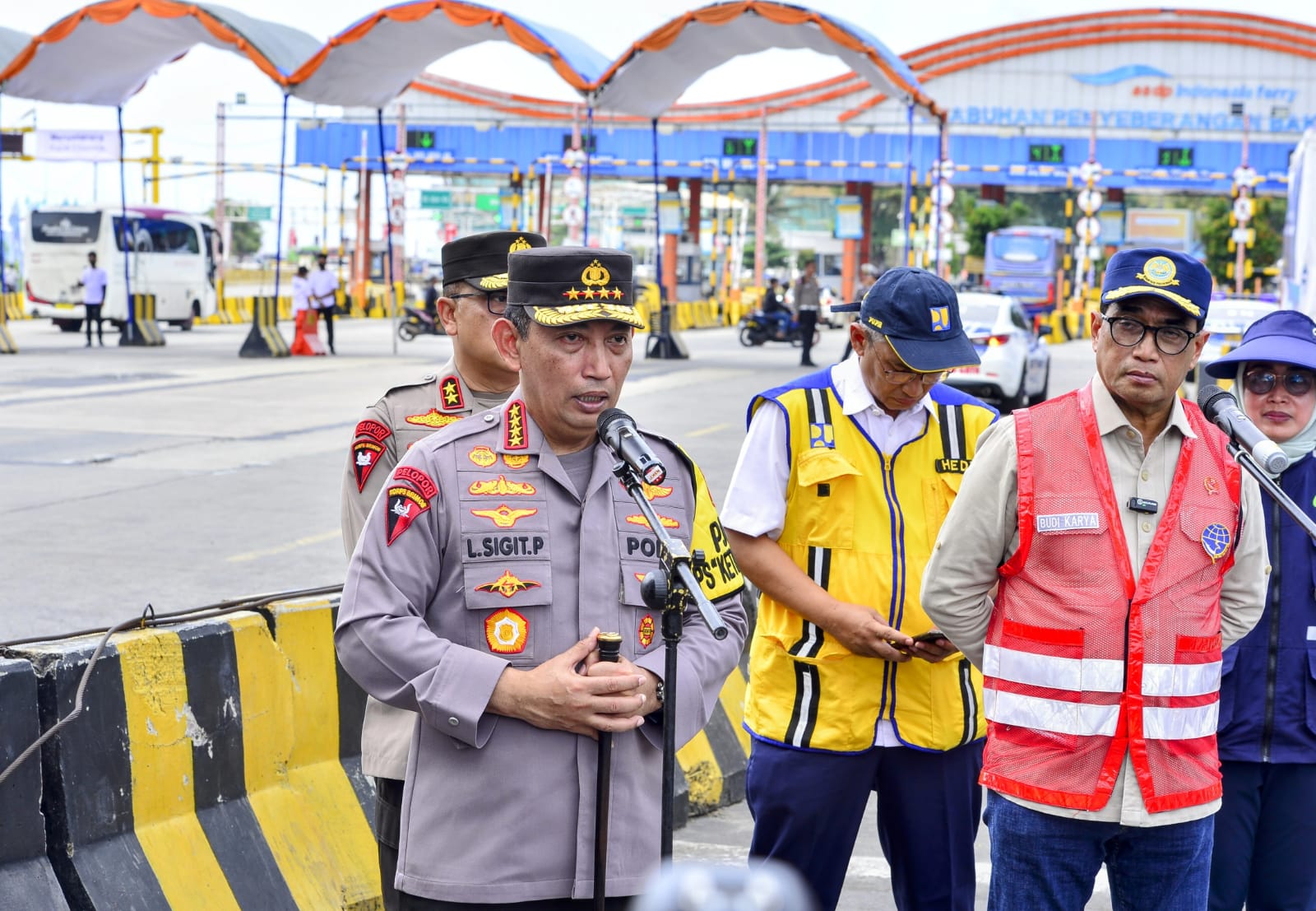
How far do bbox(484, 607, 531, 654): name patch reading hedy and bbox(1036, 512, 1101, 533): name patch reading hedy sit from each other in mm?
1024

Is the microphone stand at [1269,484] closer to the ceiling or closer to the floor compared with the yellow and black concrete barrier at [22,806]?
closer to the ceiling

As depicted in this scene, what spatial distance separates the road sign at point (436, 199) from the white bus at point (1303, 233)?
8051 centimetres

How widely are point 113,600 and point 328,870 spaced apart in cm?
456

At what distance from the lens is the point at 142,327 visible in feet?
101

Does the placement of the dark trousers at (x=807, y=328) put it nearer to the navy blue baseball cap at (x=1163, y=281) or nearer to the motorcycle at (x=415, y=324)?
the motorcycle at (x=415, y=324)

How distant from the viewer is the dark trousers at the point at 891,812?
3.77 metres

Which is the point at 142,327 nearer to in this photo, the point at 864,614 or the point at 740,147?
the point at 864,614

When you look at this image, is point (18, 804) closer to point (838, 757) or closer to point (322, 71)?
point (838, 757)

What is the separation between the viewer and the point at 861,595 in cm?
378

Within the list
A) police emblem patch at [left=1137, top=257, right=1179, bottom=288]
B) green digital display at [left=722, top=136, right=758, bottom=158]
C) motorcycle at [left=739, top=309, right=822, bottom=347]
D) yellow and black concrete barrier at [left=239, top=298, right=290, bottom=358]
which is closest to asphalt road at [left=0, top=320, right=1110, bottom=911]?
yellow and black concrete barrier at [left=239, top=298, right=290, bottom=358]

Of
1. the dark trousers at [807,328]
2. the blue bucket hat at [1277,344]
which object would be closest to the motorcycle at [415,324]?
the dark trousers at [807,328]

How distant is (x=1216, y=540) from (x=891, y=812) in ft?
3.54

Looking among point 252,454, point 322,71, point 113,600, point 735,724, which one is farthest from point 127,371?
point 735,724

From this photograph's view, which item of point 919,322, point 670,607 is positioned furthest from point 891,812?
point 670,607
